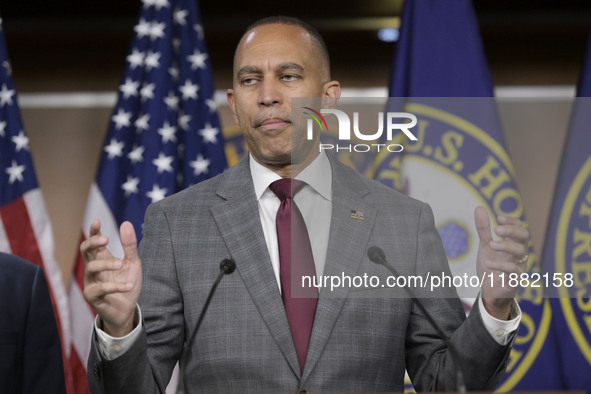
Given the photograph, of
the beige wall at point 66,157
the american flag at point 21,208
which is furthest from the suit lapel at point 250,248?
the beige wall at point 66,157

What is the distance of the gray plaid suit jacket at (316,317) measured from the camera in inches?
72.0

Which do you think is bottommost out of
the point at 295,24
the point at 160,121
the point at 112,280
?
the point at 112,280

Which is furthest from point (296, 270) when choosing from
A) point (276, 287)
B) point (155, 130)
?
point (155, 130)

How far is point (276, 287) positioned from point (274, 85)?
0.53m

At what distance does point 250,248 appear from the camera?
1.95 metres

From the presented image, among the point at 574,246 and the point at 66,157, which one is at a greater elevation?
the point at 66,157

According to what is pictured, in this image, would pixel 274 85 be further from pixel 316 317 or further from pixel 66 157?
pixel 66 157

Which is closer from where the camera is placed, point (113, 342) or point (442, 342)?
point (113, 342)

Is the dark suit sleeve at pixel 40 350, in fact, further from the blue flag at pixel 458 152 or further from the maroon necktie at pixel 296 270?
the blue flag at pixel 458 152

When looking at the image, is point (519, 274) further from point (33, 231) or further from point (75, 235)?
point (75, 235)

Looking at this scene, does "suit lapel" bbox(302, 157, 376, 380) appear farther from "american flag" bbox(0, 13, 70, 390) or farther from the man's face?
"american flag" bbox(0, 13, 70, 390)

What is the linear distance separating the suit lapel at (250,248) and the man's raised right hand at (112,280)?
1.10 feet

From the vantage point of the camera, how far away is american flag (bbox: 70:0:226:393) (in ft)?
10.9

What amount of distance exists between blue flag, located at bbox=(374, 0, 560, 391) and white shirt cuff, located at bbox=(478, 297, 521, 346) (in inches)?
4.8
